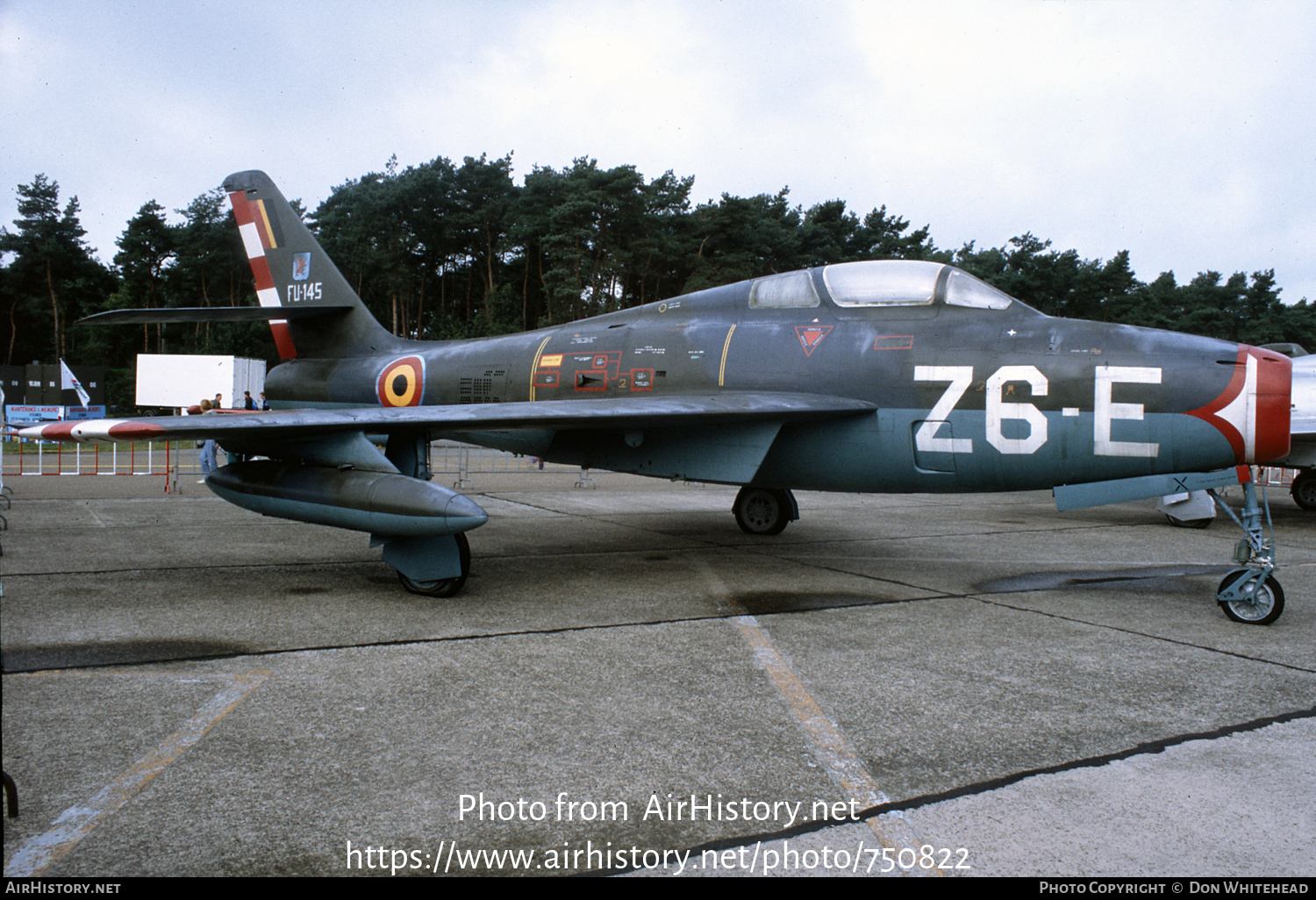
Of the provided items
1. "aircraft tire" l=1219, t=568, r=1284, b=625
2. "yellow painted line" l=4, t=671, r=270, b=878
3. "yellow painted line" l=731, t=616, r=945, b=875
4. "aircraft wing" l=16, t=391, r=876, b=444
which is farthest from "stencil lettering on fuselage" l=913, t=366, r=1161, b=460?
"yellow painted line" l=4, t=671, r=270, b=878

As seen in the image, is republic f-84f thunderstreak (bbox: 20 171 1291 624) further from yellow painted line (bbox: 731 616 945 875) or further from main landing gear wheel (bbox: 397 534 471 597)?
yellow painted line (bbox: 731 616 945 875)

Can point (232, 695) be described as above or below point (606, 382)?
below

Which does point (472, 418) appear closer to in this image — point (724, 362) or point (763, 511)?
point (724, 362)

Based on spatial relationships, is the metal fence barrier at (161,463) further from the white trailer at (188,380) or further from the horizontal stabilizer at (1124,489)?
the horizontal stabilizer at (1124,489)

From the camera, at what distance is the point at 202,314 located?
8219 millimetres

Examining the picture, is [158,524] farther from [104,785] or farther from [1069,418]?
[1069,418]

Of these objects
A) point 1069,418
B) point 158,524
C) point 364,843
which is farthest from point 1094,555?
point 158,524

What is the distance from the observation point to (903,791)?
111 inches

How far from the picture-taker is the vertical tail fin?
9320 mm

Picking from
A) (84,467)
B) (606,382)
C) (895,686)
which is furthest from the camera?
(84,467)

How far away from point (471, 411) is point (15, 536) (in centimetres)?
619

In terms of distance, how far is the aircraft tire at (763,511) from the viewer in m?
9.51

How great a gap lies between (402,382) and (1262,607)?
26.4 ft

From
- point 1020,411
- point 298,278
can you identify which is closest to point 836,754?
point 1020,411
